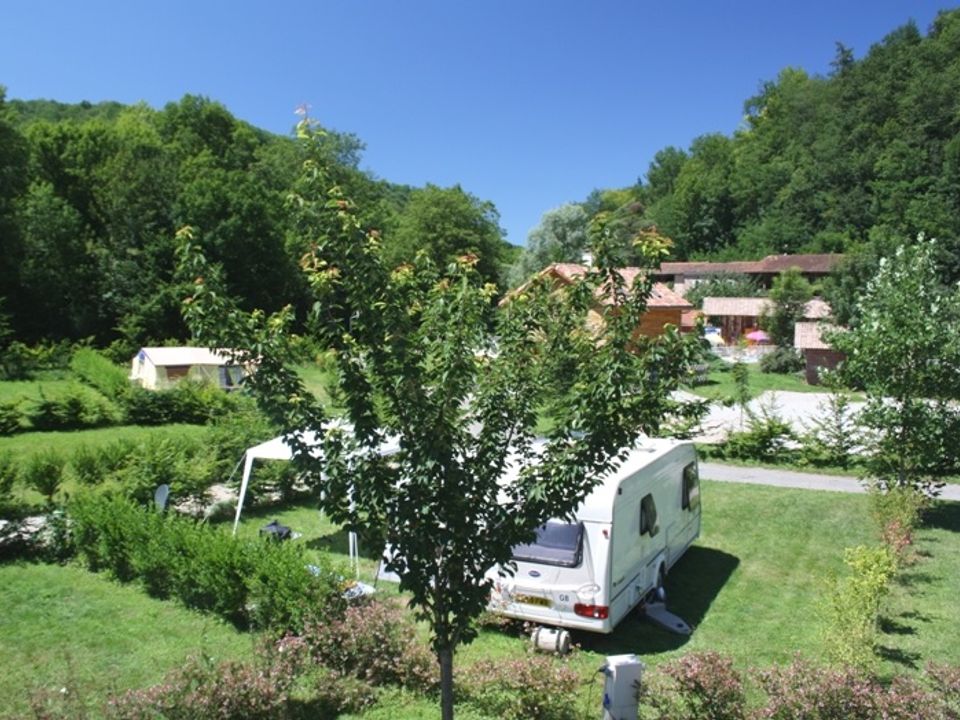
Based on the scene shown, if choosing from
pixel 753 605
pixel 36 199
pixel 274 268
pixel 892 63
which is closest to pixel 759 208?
pixel 892 63

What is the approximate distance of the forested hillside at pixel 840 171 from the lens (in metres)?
65.6

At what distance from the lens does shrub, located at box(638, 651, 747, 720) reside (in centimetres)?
641

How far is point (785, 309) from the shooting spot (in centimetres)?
4528

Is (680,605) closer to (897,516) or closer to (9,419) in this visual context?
(897,516)

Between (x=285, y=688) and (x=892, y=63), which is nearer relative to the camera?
(x=285, y=688)

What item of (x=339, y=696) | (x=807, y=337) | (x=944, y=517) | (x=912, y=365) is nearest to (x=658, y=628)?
(x=339, y=696)

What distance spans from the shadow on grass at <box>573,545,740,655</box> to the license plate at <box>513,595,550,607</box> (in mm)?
840

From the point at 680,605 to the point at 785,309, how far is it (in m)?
38.0

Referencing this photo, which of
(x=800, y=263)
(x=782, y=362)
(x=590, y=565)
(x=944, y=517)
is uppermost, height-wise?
(x=800, y=263)

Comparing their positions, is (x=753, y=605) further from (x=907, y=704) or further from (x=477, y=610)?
(x=477, y=610)

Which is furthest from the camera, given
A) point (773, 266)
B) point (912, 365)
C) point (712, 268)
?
point (712, 268)

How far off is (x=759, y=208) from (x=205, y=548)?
318ft

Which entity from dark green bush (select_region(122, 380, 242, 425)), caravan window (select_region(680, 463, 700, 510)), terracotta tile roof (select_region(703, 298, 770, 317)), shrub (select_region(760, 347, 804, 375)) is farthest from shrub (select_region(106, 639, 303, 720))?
terracotta tile roof (select_region(703, 298, 770, 317))

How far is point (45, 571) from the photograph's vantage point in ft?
38.9
